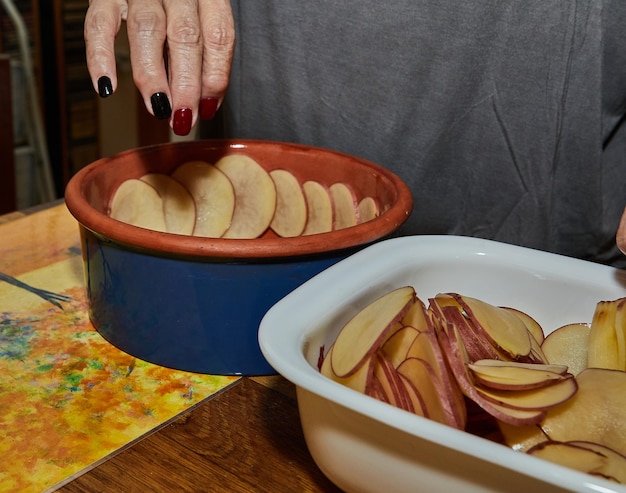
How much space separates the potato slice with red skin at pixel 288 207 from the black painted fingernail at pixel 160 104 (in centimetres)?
21

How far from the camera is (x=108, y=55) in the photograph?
31.8 inches

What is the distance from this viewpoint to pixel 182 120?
798 mm

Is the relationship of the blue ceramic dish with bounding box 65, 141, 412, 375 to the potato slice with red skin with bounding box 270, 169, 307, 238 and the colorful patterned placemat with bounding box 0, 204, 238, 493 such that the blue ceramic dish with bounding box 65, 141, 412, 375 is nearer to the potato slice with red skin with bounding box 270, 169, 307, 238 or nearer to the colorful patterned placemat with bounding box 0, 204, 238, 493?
the colorful patterned placemat with bounding box 0, 204, 238, 493

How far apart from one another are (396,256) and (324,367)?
0.52 ft

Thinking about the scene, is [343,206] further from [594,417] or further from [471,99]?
[594,417]

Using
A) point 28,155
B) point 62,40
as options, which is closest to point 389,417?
point 28,155

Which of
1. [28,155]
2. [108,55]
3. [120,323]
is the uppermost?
[108,55]

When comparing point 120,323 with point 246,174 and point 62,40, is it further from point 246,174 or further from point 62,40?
point 62,40

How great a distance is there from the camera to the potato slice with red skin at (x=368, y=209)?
88 centimetres

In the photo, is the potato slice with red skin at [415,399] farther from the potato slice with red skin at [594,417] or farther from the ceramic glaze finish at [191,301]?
the ceramic glaze finish at [191,301]

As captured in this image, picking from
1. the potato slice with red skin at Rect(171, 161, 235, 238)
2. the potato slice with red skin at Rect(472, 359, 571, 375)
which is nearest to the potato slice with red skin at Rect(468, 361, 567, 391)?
the potato slice with red skin at Rect(472, 359, 571, 375)

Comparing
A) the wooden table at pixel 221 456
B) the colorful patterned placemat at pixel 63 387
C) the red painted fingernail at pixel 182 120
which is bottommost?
the wooden table at pixel 221 456

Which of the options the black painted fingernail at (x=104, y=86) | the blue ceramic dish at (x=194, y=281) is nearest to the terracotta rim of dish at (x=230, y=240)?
the blue ceramic dish at (x=194, y=281)

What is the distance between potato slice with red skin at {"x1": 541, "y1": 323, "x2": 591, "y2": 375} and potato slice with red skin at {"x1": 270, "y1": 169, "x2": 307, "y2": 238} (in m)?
0.37
